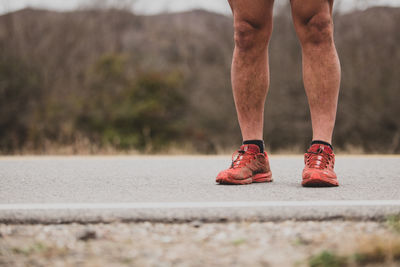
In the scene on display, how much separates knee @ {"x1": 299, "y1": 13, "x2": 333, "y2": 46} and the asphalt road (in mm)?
752

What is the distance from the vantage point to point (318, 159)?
2.32 metres

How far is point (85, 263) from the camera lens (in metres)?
1.14

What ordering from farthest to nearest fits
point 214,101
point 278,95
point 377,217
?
point 214,101 → point 278,95 → point 377,217

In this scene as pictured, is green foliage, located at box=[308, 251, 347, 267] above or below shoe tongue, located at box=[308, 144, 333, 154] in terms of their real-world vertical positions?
below

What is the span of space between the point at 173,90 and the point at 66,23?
21.5 feet

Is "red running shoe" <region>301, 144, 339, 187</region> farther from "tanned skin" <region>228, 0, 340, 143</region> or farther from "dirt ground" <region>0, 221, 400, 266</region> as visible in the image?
"dirt ground" <region>0, 221, 400, 266</region>

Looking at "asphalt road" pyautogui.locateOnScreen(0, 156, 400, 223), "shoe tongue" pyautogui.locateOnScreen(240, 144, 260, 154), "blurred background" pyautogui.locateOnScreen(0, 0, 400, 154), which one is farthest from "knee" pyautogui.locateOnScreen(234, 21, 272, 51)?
"blurred background" pyautogui.locateOnScreen(0, 0, 400, 154)

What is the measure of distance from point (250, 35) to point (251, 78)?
236 millimetres

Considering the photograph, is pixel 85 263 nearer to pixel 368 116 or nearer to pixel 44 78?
pixel 368 116

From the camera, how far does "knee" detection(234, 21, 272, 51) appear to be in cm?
253

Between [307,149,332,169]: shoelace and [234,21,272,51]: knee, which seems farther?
[234,21,272,51]: knee

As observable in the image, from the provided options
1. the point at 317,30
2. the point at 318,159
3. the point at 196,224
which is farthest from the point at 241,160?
the point at 196,224

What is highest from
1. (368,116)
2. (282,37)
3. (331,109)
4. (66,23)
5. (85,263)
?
(66,23)

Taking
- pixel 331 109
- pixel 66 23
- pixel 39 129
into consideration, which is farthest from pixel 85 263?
pixel 66 23
